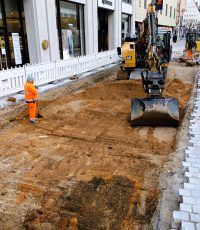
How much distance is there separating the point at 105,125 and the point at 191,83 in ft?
24.2

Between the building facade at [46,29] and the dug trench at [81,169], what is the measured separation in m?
6.11

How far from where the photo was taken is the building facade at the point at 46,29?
12961mm

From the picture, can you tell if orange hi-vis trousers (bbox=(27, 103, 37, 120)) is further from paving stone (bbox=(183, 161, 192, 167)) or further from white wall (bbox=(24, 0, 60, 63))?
white wall (bbox=(24, 0, 60, 63))

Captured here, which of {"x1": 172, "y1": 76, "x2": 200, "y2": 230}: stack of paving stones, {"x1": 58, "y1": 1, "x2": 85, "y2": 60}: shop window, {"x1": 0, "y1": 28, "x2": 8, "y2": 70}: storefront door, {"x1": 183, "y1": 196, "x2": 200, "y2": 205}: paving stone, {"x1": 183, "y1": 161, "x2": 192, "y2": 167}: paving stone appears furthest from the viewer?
{"x1": 58, "y1": 1, "x2": 85, "y2": 60}: shop window

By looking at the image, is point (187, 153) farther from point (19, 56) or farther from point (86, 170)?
point (19, 56)

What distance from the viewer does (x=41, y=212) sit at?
12.5 feet

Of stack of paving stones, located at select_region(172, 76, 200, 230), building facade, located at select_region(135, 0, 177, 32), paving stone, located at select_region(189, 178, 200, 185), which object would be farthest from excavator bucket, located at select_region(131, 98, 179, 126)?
building facade, located at select_region(135, 0, 177, 32)

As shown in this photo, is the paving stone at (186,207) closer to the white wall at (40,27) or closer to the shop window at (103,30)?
the white wall at (40,27)

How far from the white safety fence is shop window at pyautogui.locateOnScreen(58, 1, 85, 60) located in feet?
6.53

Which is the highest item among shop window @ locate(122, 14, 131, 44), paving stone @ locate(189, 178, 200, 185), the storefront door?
shop window @ locate(122, 14, 131, 44)

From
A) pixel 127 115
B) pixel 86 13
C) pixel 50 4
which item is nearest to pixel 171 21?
pixel 86 13

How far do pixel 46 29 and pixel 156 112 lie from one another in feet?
31.6

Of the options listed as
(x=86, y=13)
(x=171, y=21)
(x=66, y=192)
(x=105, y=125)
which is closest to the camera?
(x=66, y=192)

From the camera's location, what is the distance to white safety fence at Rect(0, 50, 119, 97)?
9.65m
